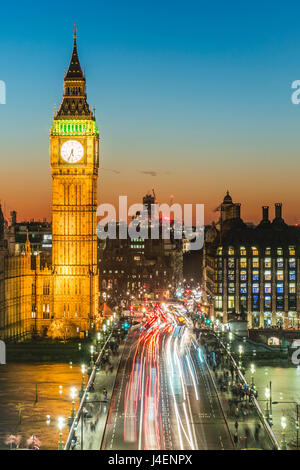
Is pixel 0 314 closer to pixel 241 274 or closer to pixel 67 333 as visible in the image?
pixel 67 333

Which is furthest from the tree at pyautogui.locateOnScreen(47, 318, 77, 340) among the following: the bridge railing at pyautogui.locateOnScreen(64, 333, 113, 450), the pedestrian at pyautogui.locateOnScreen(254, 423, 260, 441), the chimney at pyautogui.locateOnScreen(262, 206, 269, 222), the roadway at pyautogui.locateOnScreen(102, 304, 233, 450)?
the chimney at pyautogui.locateOnScreen(262, 206, 269, 222)

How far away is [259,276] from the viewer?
156 meters

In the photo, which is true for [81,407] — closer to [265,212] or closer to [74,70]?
[74,70]

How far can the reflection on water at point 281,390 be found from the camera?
64250mm

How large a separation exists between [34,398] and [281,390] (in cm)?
2571

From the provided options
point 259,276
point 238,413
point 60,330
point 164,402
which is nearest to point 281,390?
point 238,413

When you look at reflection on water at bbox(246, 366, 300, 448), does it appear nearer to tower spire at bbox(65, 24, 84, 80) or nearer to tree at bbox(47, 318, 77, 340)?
tree at bbox(47, 318, 77, 340)

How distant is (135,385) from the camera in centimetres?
8088

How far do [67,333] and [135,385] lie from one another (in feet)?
114

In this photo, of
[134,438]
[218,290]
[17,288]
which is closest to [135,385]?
[134,438]

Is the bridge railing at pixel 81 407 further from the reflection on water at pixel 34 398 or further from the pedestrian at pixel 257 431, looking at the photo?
the pedestrian at pixel 257 431

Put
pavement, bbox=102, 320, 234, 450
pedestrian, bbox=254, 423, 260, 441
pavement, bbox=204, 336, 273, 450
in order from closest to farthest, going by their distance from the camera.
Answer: pavement, bbox=204, 336, 273, 450 → pavement, bbox=102, 320, 234, 450 → pedestrian, bbox=254, 423, 260, 441

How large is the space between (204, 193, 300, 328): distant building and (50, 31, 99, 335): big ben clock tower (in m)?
44.1

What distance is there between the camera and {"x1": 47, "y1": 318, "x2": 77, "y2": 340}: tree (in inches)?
4439
